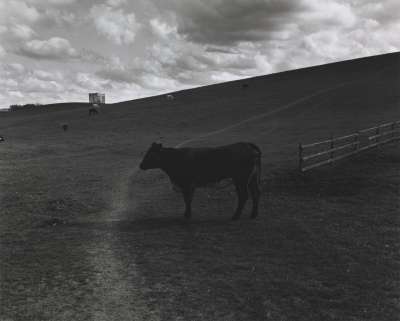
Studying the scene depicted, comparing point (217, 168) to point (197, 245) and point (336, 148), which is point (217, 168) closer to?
point (197, 245)

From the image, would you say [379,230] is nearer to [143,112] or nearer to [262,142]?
[262,142]

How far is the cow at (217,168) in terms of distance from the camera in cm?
1160

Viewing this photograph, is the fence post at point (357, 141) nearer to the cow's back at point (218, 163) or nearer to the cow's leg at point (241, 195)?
the cow's back at point (218, 163)

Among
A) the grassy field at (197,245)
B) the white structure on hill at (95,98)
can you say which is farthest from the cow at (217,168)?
the white structure on hill at (95,98)

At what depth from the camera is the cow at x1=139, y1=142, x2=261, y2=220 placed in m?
11.6

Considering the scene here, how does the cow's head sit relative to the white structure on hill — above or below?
below

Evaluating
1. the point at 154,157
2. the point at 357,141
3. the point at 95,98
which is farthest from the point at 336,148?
the point at 95,98

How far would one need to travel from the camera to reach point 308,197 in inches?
577

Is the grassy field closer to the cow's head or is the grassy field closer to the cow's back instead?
the cow's back

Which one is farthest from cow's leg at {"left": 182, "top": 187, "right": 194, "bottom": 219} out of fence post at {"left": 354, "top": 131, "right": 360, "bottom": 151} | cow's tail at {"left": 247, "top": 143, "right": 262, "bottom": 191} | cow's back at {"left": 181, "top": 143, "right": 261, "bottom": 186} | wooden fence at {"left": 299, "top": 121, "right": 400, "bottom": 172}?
fence post at {"left": 354, "top": 131, "right": 360, "bottom": 151}

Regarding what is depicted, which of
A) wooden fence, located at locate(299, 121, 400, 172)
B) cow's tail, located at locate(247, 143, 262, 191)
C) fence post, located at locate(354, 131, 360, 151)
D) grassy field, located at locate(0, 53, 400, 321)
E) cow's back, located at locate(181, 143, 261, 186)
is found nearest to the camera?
grassy field, located at locate(0, 53, 400, 321)

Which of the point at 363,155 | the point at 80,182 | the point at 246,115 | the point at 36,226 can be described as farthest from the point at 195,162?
the point at 246,115

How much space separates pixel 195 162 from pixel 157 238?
2790mm

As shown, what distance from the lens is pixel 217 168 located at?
461 inches
